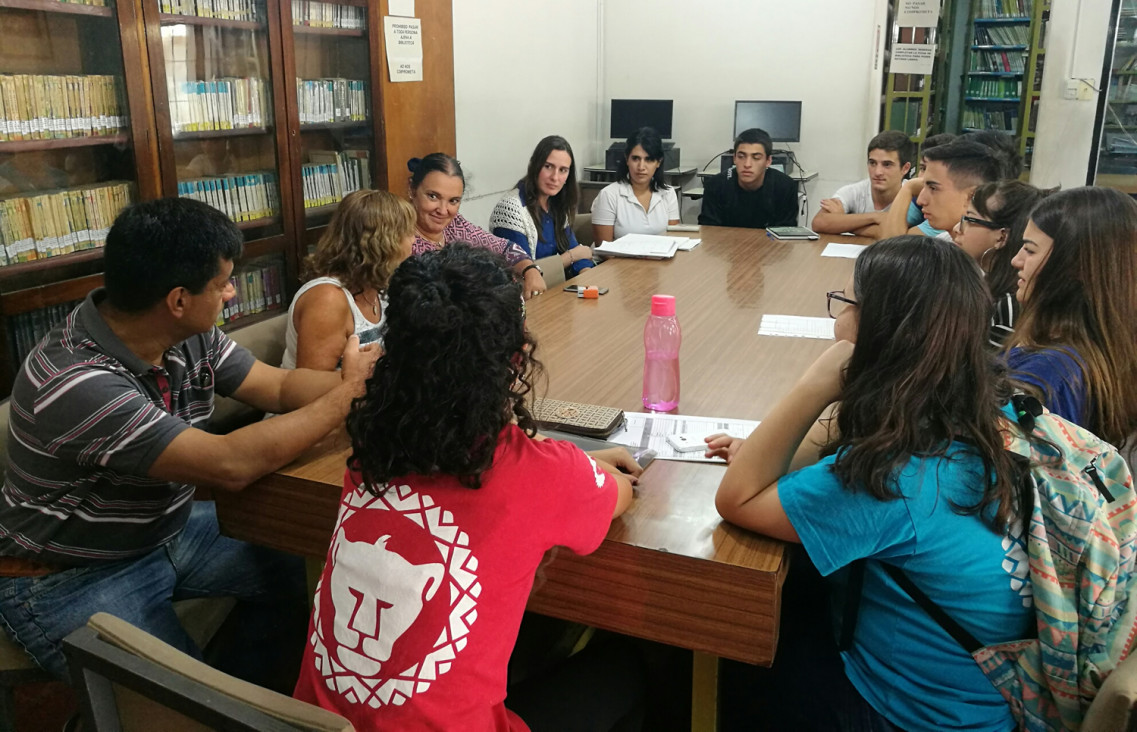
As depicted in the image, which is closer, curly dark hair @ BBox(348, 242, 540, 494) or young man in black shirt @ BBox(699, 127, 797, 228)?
curly dark hair @ BBox(348, 242, 540, 494)

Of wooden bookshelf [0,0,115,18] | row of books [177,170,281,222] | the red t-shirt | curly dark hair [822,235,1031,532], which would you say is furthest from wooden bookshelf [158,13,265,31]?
curly dark hair [822,235,1031,532]

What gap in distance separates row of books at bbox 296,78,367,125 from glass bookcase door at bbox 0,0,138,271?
90cm

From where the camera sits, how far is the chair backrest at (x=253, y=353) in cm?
194

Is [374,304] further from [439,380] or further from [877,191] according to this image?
[877,191]

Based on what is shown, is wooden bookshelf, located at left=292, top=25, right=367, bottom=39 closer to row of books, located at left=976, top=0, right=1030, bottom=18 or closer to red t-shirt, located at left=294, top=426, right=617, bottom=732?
red t-shirt, located at left=294, top=426, right=617, bottom=732

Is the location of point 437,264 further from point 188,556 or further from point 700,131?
point 700,131

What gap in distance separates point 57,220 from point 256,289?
954 millimetres

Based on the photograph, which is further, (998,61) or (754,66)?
(998,61)

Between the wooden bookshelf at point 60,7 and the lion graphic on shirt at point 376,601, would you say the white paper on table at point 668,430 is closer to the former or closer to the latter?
the lion graphic on shirt at point 376,601

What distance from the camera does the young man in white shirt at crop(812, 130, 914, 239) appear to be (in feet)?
13.0

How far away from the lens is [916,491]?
3.56ft

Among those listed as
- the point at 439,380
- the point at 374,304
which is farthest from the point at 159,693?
the point at 374,304

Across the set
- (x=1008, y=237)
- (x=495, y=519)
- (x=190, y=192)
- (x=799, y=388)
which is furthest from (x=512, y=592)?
(x=190, y=192)

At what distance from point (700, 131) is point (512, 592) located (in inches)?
241
